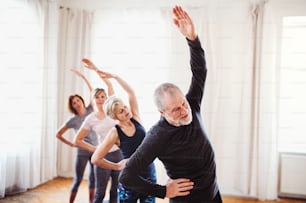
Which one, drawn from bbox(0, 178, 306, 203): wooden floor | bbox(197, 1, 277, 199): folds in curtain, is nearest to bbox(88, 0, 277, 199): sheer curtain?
bbox(197, 1, 277, 199): folds in curtain

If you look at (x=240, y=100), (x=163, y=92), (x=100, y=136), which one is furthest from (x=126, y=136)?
(x=240, y=100)

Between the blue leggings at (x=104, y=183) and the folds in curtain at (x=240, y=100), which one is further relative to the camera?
the folds in curtain at (x=240, y=100)

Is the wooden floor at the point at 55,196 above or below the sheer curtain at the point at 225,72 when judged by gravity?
below

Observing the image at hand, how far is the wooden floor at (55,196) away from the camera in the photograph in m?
3.62

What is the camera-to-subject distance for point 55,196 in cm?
375

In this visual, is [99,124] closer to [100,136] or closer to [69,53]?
[100,136]

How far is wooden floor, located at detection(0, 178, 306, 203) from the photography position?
362 cm

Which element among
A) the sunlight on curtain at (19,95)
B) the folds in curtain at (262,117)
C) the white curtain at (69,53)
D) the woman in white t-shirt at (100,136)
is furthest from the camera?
the white curtain at (69,53)

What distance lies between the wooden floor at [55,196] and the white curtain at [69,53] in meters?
0.22

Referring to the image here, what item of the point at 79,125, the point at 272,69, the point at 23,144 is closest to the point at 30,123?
the point at 23,144

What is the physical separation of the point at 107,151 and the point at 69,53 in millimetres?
2097

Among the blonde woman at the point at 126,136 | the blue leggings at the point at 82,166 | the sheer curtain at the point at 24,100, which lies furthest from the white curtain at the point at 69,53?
the blonde woman at the point at 126,136

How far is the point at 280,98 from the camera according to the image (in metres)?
4.01

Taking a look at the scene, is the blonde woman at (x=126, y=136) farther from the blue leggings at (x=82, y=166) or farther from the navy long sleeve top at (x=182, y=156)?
the blue leggings at (x=82, y=166)
